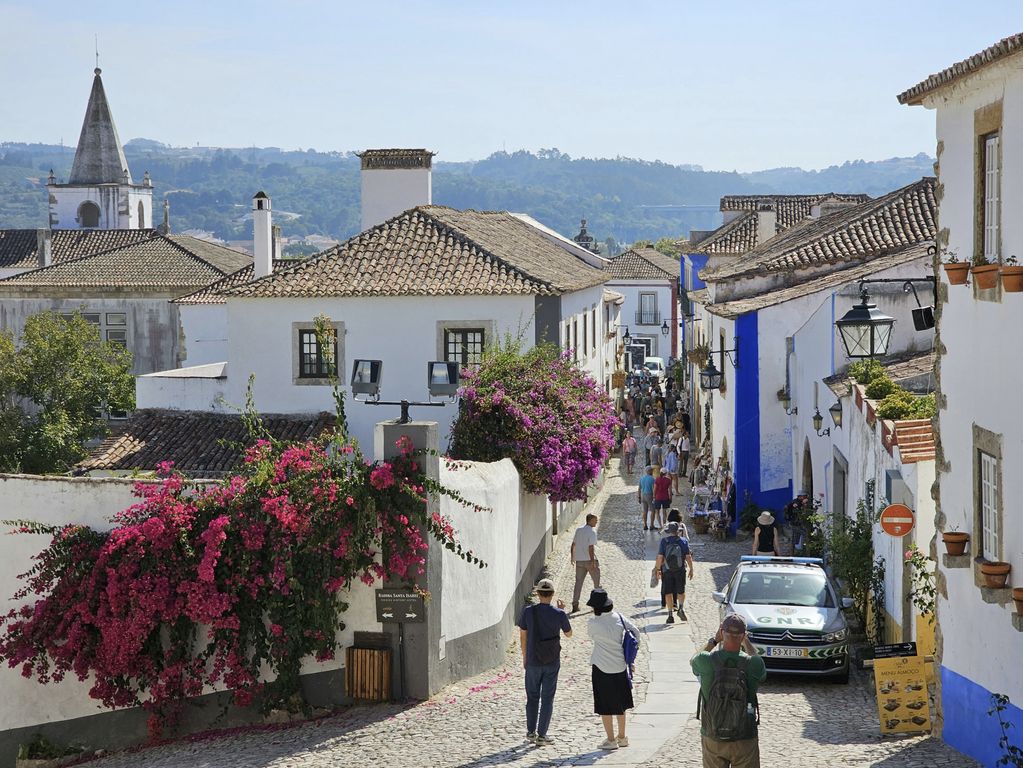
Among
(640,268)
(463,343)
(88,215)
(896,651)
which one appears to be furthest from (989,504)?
(88,215)

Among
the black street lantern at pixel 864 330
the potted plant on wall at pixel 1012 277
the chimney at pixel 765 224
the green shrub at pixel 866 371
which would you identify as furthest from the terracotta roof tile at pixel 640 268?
the potted plant on wall at pixel 1012 277

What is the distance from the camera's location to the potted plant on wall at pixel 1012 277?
992 centimetres

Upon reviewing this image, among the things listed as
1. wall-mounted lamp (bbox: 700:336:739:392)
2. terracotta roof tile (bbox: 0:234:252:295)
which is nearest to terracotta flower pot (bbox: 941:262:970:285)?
wall-mounted lamp (bbox: 700:336:739:392)

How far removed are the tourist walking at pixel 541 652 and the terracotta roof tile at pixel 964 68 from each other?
18.3 feet

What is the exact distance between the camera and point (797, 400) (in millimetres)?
27297

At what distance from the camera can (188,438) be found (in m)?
27.6

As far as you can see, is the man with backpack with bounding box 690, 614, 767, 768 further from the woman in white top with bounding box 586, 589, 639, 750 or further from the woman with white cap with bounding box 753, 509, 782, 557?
the woman with white cap with bounding box 753, 509, 782, 557

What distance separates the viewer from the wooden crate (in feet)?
46.1

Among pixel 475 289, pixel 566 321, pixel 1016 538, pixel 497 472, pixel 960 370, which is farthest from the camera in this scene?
pixel 566 321

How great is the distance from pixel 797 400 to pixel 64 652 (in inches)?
666

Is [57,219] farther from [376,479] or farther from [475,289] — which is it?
[376,479]

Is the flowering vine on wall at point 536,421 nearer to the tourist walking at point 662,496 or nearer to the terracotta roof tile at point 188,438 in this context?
the tourist walking at point 662,496

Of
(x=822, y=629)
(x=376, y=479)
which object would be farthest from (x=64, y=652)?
(x=822, y=629)

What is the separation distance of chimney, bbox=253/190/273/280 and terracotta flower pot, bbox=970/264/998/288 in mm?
23216
